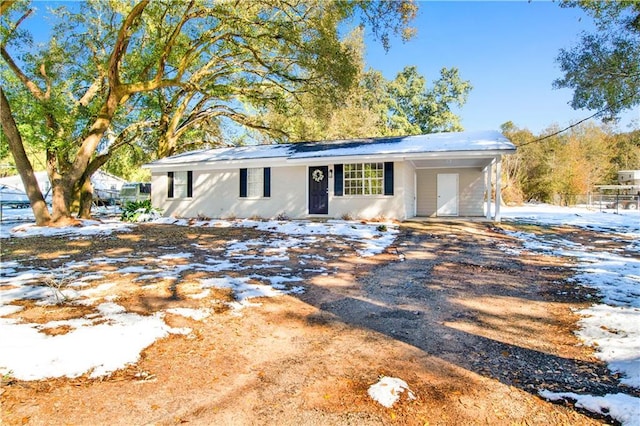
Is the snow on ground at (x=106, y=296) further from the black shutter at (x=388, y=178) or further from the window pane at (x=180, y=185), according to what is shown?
the window pane at (x=180, y=185)

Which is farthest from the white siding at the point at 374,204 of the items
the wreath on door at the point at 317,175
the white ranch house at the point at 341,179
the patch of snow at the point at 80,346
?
the patch of snow at the point at 80,346

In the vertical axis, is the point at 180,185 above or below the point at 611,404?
above

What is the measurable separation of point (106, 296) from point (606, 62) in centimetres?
1369

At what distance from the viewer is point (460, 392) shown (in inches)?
101

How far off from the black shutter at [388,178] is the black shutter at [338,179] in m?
1.62

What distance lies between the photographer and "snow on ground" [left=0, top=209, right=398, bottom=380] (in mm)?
2963

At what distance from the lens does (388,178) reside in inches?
524

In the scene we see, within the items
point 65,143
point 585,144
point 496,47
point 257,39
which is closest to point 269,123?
point 257,39

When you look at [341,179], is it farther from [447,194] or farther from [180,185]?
[180,185]

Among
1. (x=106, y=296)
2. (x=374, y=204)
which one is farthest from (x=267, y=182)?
(x=106, y=296)

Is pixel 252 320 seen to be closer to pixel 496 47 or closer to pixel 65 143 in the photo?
pixel 65 143

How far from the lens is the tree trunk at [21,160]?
35.7ft

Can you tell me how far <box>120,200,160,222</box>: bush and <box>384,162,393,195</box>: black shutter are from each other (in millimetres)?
9535

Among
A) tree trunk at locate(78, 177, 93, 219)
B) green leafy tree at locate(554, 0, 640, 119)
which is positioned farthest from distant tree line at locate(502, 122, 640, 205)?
tree trunk at locate(78, 177, 93, 219)
